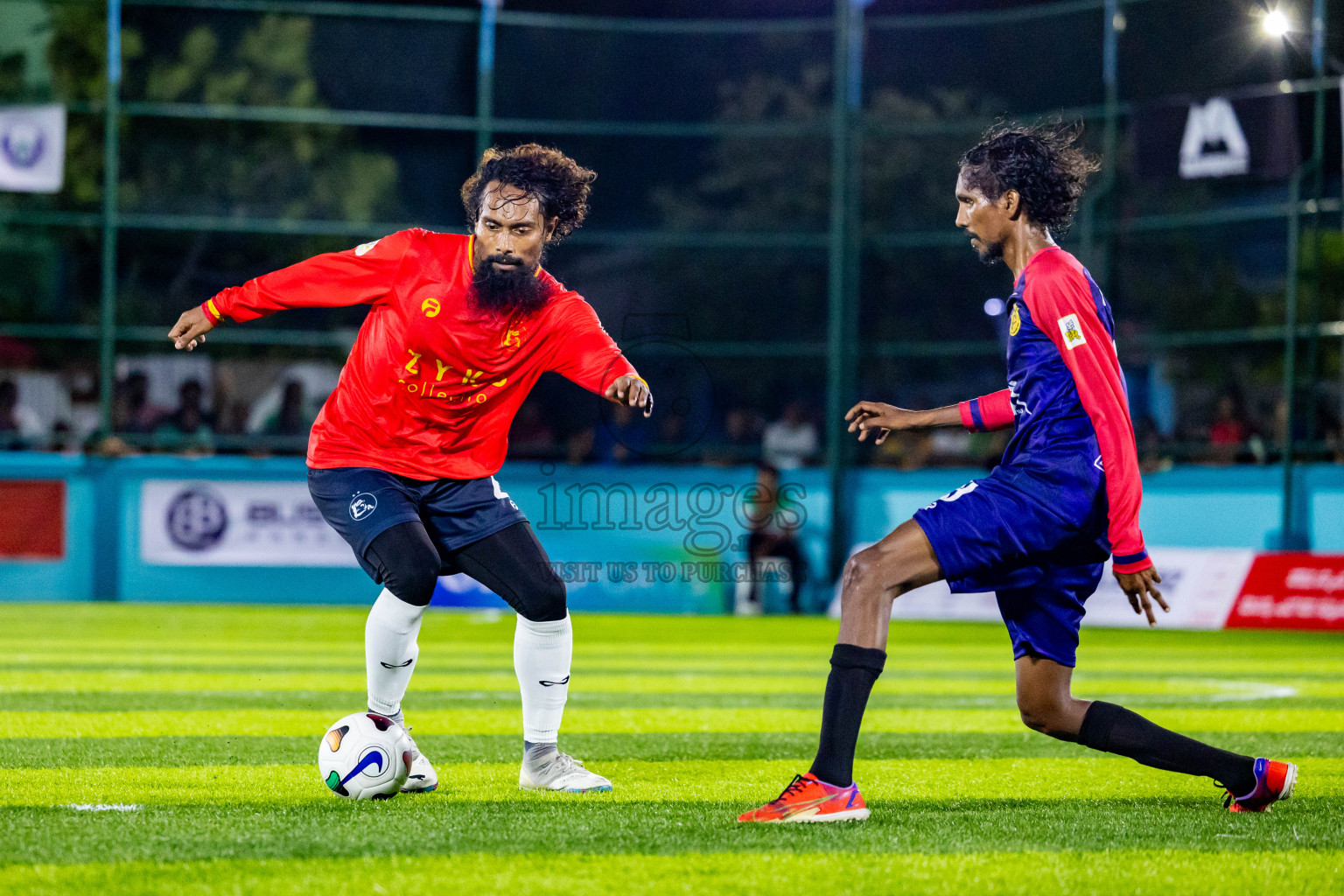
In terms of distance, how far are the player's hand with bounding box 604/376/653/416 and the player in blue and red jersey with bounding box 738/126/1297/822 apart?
1.00m

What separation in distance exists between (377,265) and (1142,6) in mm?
18389

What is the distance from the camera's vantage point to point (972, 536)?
4762mm

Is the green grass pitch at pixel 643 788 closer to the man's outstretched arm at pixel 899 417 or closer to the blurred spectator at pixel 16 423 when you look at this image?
the man's outstretched arm at pixel 899 417

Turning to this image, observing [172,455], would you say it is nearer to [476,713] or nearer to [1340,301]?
[476,713]

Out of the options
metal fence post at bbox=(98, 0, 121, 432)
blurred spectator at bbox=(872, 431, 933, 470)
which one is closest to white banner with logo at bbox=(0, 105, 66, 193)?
metal fence post at bbox=(98, 0, 121, 432)

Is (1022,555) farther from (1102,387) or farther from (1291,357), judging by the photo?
(1291,357)

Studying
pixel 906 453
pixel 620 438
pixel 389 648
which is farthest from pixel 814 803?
pixel 906 453

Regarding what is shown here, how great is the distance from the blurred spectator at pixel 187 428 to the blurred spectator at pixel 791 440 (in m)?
7.12

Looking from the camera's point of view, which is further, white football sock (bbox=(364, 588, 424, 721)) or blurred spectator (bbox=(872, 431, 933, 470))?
blurred spectator (bbox=(872, 431, 933, 470))

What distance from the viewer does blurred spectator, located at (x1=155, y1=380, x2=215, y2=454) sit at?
66.5ft

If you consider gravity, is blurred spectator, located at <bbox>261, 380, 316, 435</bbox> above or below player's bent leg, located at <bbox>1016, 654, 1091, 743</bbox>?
above

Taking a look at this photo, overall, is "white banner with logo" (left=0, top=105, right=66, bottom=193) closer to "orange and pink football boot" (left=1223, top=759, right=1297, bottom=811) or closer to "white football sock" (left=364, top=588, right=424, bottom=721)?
"white football sock" (left=364, top=588, right=424, bottom=721)

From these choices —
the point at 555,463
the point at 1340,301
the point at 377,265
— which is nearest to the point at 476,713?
the point at 377,265

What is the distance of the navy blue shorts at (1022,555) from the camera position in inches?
188
